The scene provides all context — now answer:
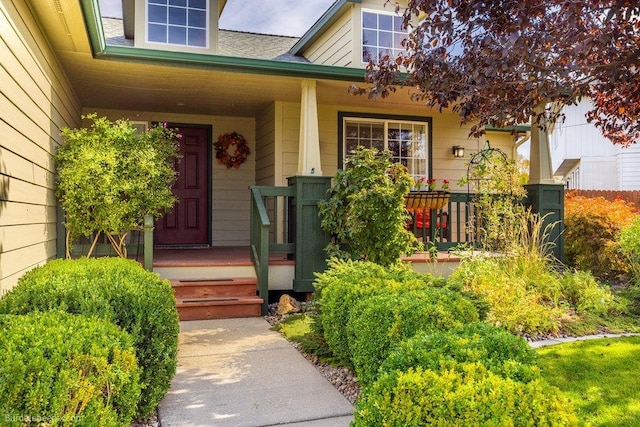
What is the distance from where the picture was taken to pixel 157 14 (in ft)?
22.3

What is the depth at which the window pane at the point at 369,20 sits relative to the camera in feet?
24.3

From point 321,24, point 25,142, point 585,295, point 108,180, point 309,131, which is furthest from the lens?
point 321,24

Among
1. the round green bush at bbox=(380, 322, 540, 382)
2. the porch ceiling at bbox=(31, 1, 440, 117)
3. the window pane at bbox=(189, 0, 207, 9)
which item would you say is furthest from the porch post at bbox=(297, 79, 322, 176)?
the round green bush at bbox=(380, 322, 540, 382)

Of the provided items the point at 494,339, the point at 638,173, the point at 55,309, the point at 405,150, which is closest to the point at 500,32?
the point at 494,339

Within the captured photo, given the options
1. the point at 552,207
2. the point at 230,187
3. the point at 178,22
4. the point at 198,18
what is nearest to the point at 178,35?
the point at 178,22

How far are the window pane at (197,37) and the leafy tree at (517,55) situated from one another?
3373mm

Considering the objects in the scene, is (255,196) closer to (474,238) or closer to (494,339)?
(474,238)

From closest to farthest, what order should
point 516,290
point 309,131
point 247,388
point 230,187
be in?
point 247,388
point 516,290
point 309,131
point 230,187

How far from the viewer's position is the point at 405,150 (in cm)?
854

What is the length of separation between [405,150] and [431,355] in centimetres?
683

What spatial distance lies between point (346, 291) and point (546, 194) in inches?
192

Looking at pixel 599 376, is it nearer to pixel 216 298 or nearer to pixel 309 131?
pixel 216 298

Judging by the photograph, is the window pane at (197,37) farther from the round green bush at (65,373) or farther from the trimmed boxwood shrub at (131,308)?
the round green bush at (65,373)

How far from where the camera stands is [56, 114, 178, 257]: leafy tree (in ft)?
16.8
